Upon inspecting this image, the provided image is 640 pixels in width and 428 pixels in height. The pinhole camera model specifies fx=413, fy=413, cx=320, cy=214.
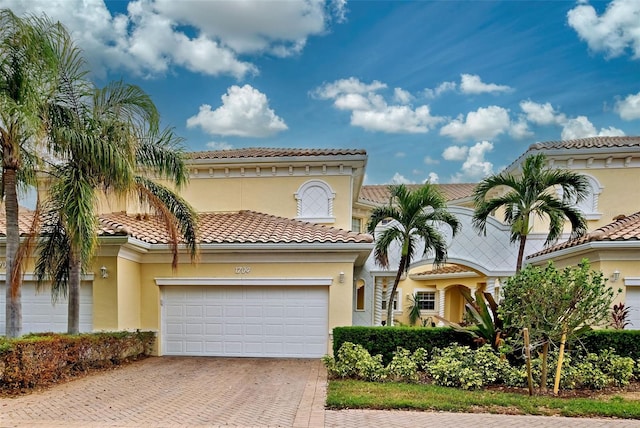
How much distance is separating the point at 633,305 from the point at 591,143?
8487 millimetres

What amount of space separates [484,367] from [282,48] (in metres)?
14.6

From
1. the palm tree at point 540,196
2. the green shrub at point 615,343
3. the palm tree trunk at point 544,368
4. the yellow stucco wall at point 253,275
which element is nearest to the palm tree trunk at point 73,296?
the yellow stucco wall at point 253,275

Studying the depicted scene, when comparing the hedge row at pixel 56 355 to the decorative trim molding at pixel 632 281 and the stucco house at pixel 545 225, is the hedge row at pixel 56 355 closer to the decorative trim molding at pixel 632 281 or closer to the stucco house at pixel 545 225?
the stucco house at pixel 545 225

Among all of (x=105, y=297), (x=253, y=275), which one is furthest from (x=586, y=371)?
(x=105, y=297)

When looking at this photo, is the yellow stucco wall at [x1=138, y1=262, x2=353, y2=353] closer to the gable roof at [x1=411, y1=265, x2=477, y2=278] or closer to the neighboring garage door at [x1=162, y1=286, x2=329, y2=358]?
the neighboring garage door at [x1=162, y1=286, x2=329, y2=358]

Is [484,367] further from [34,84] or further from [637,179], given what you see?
[637,179]

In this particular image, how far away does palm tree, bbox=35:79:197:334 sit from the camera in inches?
341

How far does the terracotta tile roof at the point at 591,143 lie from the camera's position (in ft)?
53.1

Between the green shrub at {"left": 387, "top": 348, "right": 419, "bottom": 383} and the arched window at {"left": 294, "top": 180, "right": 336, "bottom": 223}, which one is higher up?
the arched window at {"left": 294, "top": 180, "right": 336, "bottom": 223}

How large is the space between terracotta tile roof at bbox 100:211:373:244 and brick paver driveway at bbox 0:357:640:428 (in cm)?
388

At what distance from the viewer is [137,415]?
6461 millimetres

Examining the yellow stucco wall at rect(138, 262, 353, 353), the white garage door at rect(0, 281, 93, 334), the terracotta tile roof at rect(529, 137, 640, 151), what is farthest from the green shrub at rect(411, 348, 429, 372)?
the terracotta tile roof at rect(529, 137, 640, 151)

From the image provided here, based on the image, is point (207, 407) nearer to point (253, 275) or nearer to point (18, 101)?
point (253, 275)

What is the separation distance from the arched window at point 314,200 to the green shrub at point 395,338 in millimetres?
7120
